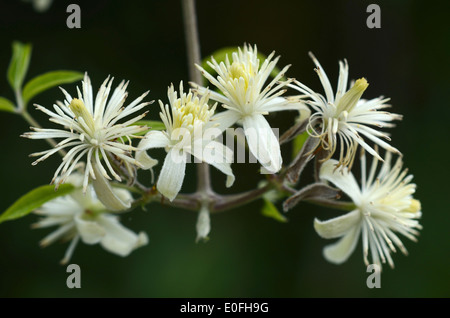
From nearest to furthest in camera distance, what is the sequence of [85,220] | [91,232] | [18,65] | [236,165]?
[91,232] < [85,220] < [18,65] < [236,165]

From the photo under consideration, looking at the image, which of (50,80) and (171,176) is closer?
(171,176)

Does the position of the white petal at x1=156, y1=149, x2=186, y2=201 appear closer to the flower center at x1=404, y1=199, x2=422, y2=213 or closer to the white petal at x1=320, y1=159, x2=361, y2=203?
the white petal at x1=320, y1=159, x2=361, y2=203

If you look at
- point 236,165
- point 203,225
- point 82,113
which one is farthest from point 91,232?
point 236,165

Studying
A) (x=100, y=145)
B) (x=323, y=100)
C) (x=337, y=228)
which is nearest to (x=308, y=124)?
(x=323, y=100)

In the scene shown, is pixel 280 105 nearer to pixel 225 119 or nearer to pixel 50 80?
pixel 225 119

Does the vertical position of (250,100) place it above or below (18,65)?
below

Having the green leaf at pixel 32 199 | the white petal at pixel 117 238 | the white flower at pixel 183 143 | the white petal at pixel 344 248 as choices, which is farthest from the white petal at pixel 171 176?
the white petal at pixel 344 248

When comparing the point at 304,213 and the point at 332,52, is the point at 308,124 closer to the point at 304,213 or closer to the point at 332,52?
the point at 304,213
